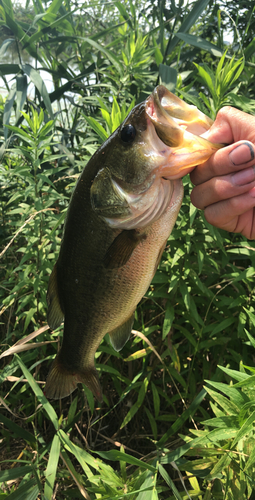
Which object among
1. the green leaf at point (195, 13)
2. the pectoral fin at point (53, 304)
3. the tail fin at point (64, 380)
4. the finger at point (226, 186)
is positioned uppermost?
the green leaf at point (195, 13)

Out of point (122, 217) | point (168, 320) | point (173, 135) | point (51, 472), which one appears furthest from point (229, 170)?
point (51, 472)

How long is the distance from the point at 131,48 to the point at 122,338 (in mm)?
1944

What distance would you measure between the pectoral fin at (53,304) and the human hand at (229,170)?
65 centimetres

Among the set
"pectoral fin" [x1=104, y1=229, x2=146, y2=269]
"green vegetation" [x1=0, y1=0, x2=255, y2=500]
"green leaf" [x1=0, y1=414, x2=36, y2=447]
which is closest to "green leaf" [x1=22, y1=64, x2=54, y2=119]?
"green vegetation" [x1=0, y1=0, x2=255, y2=500]

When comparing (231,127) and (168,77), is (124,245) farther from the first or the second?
(168,77)

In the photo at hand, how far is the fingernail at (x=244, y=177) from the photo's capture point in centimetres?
120

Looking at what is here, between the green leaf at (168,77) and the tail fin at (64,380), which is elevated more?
the green leaf at (168,77)

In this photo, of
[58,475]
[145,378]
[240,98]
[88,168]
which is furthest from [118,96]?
[58,475]

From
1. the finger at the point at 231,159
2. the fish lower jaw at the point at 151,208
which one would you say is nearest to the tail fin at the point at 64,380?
the fish lower jaw at the point at 151,208

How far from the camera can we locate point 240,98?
1958 millimetres

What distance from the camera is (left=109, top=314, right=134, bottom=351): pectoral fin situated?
1.40m

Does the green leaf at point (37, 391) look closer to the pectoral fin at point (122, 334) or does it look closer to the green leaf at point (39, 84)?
the pectoral fin at point (122, 334)

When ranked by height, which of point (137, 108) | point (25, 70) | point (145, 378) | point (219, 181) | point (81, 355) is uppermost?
point (25, 70)

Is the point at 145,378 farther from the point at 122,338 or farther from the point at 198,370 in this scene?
the point at 122,338
